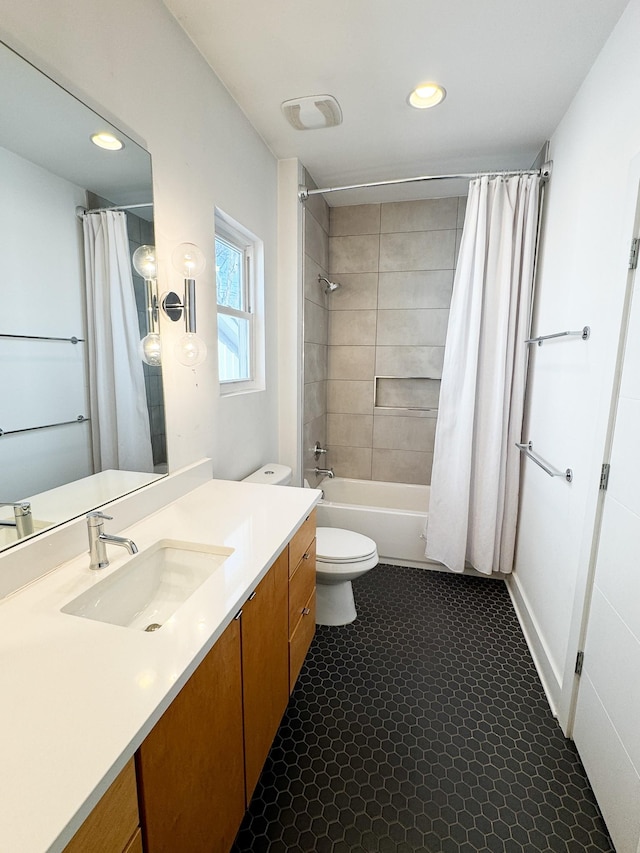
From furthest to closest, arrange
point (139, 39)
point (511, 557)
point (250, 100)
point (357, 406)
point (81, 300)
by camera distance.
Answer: point (357, 406)
point (511, 557)
point (250, 100)
point (139, 39)
point (81, 300)

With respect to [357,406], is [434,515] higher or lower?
lower

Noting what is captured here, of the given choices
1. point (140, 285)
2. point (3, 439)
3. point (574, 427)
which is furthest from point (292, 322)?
point (3, 439)

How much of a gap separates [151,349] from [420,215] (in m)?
2.51

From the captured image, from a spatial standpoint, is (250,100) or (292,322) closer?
(250,100)

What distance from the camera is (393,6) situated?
1381mm

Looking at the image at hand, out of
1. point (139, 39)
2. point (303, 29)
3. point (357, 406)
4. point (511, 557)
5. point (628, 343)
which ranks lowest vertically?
point (511, 557)

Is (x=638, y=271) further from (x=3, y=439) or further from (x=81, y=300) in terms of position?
(x=3, y=439)

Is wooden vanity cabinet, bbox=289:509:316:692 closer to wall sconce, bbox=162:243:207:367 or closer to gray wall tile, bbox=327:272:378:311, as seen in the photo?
wall sconce, bbox=162:243:207:367

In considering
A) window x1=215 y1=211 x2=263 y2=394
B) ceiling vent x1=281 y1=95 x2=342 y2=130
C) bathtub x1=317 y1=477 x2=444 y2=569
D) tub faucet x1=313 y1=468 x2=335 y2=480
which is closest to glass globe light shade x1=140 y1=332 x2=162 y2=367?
window x1=215 y1=211 x2=263 y2=394

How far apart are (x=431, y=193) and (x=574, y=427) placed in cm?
216

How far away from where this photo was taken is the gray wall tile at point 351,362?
3349 millimetres

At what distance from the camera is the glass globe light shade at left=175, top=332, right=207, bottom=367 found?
1575mm

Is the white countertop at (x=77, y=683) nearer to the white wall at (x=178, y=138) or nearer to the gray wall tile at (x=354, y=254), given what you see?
the white wall at (x=178, y=138)

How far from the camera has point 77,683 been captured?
2.35ft
